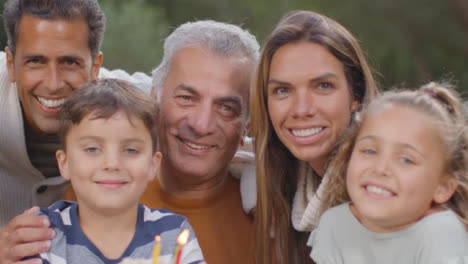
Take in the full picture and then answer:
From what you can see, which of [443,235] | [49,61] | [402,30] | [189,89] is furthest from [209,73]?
[402,30]

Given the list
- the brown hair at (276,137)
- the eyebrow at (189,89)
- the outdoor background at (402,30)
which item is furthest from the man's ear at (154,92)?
the outdoor background at (402,30)

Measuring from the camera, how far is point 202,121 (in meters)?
2.38

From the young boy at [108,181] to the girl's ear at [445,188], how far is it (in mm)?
657

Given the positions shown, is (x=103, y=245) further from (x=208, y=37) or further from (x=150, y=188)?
(x=208, y=37)

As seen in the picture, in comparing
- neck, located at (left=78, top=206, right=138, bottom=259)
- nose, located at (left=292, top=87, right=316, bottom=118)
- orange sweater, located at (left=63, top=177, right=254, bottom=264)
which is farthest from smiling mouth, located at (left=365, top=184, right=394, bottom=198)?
orange sweater, located at (left=63, top=177, right=254, bottom=264)

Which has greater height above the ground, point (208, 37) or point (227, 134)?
point (208, 37)

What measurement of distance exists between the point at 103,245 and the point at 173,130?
0.72 m

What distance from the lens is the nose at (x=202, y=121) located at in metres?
2.38

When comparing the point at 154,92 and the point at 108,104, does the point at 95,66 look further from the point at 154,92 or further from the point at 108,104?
the point at 108,104

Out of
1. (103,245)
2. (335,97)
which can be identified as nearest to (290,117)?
(335,97)

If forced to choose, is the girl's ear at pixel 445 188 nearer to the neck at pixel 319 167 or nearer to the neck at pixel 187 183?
the neck at pixel 319 167

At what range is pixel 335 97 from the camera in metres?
2.12

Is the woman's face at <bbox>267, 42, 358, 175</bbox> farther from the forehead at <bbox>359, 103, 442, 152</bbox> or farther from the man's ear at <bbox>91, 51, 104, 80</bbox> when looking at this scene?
the man's ear at <bbox>91, 51, 104, 80</bbox>

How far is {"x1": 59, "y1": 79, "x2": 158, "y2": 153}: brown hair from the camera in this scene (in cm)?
183
